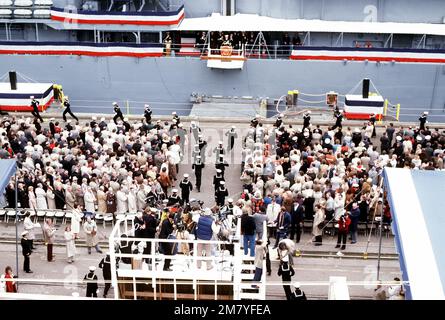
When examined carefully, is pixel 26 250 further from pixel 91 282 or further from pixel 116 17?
pixel 116 17

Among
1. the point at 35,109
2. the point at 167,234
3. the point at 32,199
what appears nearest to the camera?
the point at 167,234

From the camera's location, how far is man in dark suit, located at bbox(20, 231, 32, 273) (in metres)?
16.9

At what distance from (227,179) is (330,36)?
41.8 ft

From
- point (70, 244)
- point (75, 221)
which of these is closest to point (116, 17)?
point (75, 221)

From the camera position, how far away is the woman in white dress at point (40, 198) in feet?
63.5

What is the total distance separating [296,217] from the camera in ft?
60.0

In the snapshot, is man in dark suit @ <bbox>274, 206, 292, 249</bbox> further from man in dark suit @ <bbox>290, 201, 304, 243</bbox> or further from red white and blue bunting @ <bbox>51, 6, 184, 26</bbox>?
red white and blue bunting @ <bbox>51, 6, 184, 26</bbox>

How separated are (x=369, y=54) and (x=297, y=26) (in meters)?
3.36

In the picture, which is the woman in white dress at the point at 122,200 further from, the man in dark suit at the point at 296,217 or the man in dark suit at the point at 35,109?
the man in dark suit at the point at 35,109

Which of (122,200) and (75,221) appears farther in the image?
(122,200)

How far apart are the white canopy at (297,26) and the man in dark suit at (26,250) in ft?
54.7

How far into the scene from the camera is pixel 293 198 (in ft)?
61.1

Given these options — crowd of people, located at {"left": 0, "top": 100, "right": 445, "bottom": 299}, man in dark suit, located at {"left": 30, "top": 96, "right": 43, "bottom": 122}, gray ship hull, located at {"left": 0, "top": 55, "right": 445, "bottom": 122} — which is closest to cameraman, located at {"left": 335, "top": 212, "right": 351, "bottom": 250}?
crowd of people, located at {"left": 0, "top": 100, "right": 445, "bottom": 299}
